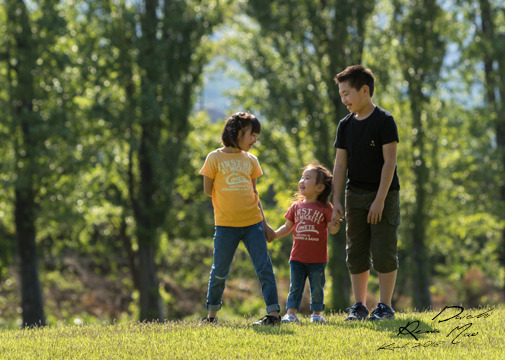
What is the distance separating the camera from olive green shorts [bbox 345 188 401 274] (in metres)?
5.46

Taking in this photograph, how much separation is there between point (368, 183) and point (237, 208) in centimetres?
116

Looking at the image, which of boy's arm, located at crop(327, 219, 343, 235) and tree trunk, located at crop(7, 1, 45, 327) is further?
tree trunk, located at crop(7, 1, 45, 327)

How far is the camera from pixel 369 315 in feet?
19.3

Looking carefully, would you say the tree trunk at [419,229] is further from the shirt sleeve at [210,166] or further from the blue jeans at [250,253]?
the shirt sleeve at [210,166]

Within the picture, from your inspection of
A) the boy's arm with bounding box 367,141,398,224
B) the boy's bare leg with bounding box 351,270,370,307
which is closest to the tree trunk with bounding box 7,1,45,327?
the boy's bare leg with bounding box 351,270,370,307

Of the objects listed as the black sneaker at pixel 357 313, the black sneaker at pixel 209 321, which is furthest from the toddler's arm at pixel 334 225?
the black sneaker at pixel 209 321

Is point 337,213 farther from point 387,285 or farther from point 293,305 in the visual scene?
point 293,305

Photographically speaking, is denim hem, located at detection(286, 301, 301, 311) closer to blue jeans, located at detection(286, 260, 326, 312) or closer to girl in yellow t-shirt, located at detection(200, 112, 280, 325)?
blue jeans, located at detection(286, 260, 326, 312)

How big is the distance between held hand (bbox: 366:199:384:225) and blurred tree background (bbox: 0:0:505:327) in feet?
26.0

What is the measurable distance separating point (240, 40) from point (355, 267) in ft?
36.0

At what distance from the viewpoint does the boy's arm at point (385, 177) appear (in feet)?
17.5

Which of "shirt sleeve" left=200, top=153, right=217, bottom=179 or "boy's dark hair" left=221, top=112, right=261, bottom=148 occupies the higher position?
"boy's dark hair" left=221, top=112, right=261, bottom=148

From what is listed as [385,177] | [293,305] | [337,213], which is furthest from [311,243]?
[385,177]

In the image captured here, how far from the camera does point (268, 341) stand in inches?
177
